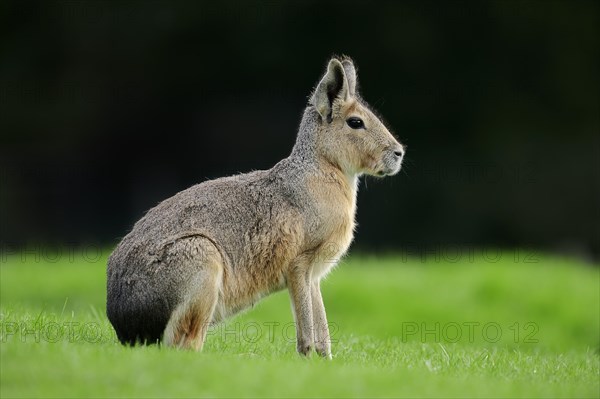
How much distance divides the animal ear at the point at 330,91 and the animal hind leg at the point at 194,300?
1.78 meters

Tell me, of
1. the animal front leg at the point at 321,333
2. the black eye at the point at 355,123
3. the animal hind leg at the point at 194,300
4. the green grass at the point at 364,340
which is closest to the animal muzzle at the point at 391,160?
the black eye at the point at 355,123

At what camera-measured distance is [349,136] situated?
8977mm

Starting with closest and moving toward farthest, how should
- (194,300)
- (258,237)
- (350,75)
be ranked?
(194,300) → (258,237) → (350,75)

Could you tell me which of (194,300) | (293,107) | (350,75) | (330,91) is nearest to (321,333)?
(194,300)

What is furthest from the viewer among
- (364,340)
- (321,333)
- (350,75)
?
(364,340)

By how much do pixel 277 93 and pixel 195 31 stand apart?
2120 millimetres

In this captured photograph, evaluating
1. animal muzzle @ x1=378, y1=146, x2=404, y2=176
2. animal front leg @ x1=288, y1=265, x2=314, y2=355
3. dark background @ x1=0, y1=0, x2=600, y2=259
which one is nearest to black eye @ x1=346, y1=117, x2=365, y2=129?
animal muzzle @ x1=378, y1=146, x2=404, y2=176

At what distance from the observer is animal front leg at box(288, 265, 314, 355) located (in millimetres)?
8320

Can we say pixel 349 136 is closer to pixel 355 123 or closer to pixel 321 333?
pixel 355 123

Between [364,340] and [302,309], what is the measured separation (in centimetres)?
210

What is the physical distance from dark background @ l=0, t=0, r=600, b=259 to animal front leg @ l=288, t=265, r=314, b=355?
43.1 ft

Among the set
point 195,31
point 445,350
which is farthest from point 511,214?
point 445,350

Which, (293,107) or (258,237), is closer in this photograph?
(258,237)

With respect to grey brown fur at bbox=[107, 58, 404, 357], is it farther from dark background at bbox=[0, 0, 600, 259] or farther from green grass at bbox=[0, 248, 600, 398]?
dark background at bbox=[0, 0, 600, 259]
